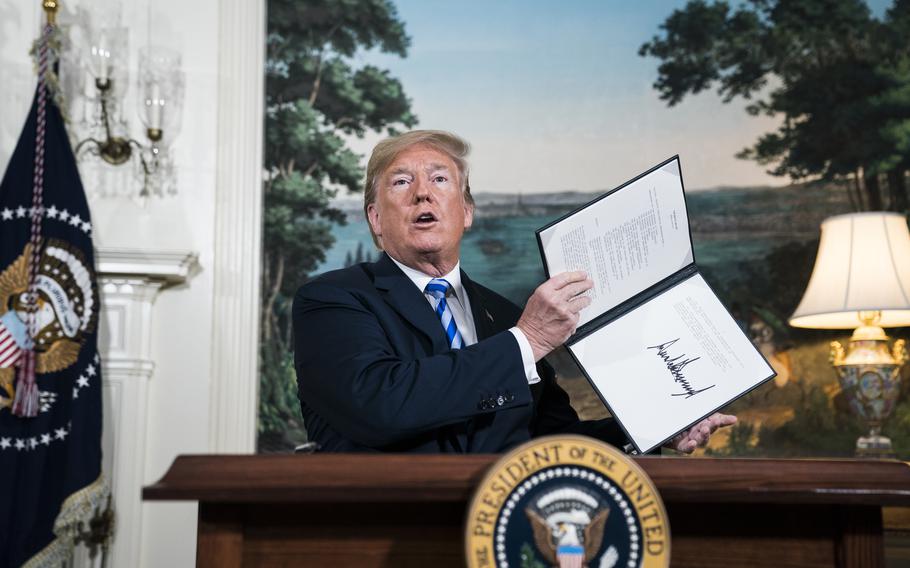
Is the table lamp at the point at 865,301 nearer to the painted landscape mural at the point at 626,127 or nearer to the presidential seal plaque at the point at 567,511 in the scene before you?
the painted landscape mural at the point at 626,127

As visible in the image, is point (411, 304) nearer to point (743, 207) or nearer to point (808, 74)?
point (743, 207)

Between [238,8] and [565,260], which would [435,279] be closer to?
[565,260]

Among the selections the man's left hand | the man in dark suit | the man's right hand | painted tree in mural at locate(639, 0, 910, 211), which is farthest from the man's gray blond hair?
painted tree in mural at locate(639, 0, 910, 211)

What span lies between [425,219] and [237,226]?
2.32 meters

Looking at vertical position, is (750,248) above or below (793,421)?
above

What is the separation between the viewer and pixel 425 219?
2.23m

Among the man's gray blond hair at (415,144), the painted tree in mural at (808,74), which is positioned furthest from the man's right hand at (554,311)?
the painted tree in mural at (808,74)

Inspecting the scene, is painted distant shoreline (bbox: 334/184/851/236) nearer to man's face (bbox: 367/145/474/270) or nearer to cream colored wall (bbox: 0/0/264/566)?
cream colored wall (bbox: 0/0/264/566)

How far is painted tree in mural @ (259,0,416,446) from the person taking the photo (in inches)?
172

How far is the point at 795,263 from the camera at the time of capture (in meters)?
4.55

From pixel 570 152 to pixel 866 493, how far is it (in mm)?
3525

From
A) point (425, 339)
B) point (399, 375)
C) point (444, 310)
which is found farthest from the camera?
point (444, 310)

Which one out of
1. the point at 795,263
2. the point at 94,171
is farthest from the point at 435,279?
the point at 795,263

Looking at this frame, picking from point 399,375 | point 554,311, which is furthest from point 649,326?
point 399,375
